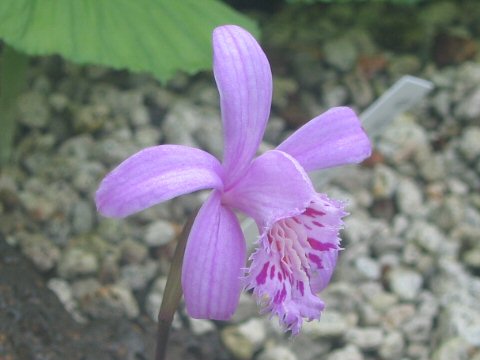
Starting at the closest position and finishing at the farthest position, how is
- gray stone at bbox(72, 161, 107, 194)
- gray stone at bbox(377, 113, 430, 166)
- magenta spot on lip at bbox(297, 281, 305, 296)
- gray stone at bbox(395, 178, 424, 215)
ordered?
magenta spot on lip at bbox(297, 281, 305, 296) → gray stone at bbox(72, 161, 107, 194) → gray stone at bbox(395, 178, 424, 215) → gray stone at bbox(377, 113, 430, 166)

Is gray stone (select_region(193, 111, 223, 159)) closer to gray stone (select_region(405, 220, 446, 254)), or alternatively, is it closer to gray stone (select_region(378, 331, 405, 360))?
gray stone (select_region(405, 220, 446, 254))

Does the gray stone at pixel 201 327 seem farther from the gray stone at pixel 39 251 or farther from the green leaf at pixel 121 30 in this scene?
the green leaf at pixel 121 30

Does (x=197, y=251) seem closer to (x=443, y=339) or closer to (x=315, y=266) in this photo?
(x=315, y=266)

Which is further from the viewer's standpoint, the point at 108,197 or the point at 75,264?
the point at 75,264

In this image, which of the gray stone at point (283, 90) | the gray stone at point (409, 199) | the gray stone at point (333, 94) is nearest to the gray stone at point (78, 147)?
the gray stone at point (283, 90)

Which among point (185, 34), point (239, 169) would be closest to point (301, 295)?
point (239, 169)

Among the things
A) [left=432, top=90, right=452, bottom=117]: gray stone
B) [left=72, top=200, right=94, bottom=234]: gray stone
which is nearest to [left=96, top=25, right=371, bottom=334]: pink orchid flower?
[left=72, top=200, right=94, bottom=234]: gray stone

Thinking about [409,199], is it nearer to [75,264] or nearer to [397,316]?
[397,316]

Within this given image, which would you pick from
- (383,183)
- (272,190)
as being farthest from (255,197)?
(383,183)
